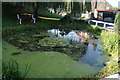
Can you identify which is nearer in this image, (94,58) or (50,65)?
(50,65)

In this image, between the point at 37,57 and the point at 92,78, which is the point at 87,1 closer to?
the point at 37,57

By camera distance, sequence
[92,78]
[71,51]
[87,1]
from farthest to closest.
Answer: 1. [87,1]
2. [71,51]
3. [92,78]

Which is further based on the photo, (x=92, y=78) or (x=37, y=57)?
(x=37, y=57)

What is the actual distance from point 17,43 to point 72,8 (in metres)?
6.94

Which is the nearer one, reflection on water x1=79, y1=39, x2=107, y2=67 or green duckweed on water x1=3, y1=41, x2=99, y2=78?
green duckweed on water x1=3, y1=41, x2=99, y2=78

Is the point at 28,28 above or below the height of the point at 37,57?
above

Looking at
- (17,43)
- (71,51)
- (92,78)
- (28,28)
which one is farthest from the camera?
(28,28)

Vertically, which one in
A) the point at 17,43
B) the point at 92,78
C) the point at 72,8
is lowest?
the point at 92,78

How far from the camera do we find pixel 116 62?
4410 mm

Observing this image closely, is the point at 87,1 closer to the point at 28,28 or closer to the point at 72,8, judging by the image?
the point at 72,8

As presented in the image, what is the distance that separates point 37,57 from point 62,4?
800cm

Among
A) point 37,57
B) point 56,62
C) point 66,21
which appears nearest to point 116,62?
point 56,62

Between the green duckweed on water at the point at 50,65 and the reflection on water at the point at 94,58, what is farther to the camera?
the reflection on water at the point at 94,58

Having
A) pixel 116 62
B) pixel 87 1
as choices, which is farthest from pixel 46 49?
pixel 87 1
